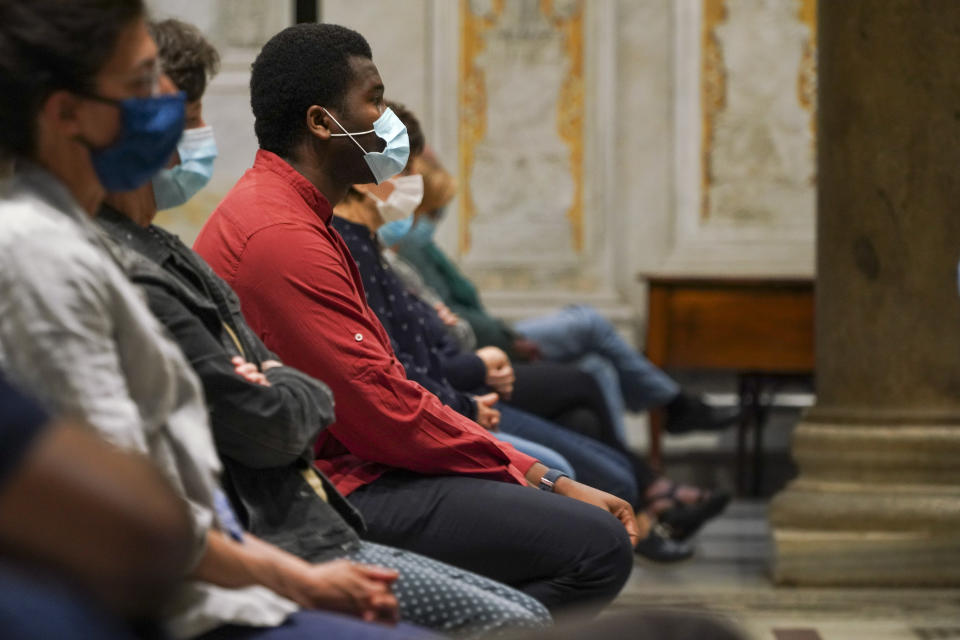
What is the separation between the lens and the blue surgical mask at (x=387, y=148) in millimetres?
2549

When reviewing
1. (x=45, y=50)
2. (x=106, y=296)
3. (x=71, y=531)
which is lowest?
(x=71, y=531)

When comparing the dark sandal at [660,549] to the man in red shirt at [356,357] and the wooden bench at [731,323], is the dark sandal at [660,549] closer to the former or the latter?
the wooden bench at [731,323]

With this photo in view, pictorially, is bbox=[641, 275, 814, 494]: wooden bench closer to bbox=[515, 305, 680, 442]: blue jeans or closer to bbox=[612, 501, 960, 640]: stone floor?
bbox=[515, 305, 680, 442]: blue jeans

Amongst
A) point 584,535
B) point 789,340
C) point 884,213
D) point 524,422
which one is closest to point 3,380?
point 584,535

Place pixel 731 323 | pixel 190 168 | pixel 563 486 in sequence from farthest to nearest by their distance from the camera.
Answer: pixel 731 323 < pixel 563 486 < pixel 190 168

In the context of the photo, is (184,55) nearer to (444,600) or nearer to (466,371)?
(444,600)

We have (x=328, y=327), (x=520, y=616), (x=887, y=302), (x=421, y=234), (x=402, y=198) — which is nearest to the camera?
(x=520, y=616)

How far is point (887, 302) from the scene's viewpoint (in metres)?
4.65

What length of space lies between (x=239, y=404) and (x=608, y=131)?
599cm

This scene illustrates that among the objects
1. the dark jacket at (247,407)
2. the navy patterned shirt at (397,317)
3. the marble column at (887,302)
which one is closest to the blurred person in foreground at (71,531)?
the dark jacket at (247,407)

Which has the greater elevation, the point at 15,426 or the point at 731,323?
the point at 15,426

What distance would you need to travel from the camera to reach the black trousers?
7.83 feet

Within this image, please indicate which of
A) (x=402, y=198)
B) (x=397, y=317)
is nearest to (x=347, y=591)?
(x=397, y=317)

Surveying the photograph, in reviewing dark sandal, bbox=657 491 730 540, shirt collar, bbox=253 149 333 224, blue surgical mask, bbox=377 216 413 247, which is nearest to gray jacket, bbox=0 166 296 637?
shirt collar, bbox=253 149 333 224
